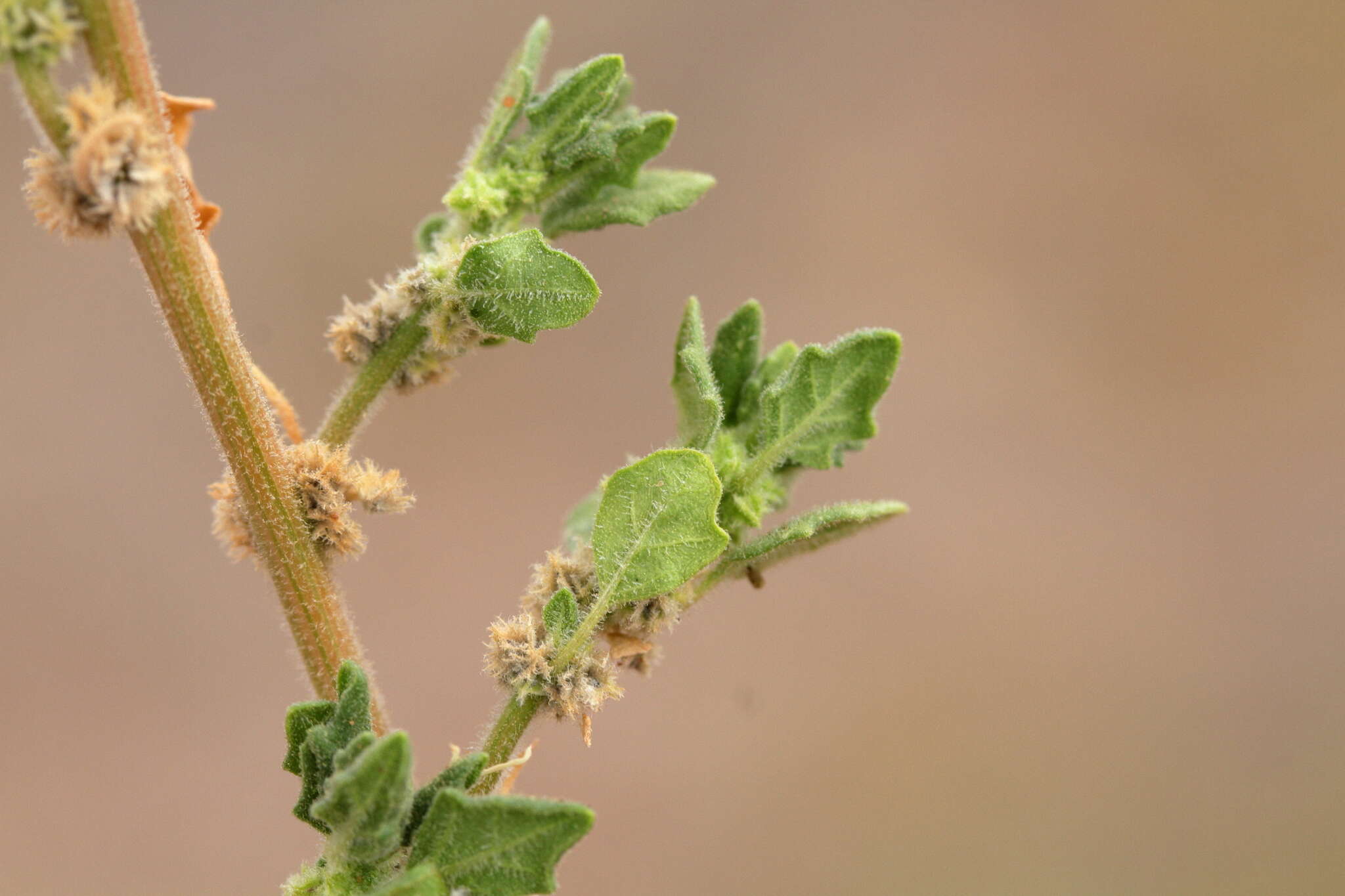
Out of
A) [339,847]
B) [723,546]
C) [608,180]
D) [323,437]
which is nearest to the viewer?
[339,847]

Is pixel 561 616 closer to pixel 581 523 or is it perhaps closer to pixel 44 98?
pixel 581 523

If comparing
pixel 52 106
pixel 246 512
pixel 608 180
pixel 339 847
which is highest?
pixel 608 180

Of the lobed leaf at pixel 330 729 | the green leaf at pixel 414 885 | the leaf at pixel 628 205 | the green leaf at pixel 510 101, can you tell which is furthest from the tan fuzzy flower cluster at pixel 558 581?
the green leaf at pixel 510 101

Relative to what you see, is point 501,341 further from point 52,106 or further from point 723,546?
point 52,106

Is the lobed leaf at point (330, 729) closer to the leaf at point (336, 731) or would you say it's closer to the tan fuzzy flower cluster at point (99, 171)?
the leaf at point (336, 731)

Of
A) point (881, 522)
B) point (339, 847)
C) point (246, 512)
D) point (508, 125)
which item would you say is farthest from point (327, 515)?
point (881, 522)

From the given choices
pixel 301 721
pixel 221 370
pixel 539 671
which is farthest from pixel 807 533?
pixel 221 370

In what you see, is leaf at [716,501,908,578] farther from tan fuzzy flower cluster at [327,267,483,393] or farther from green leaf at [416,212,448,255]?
green leaf at [416,212,448,255]
